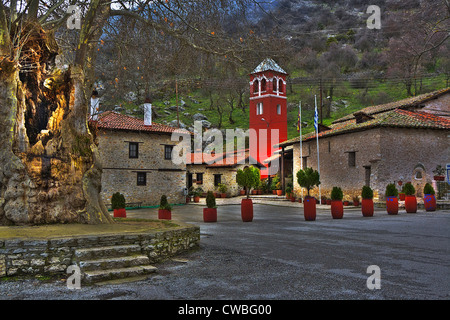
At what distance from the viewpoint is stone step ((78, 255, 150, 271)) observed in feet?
20.3

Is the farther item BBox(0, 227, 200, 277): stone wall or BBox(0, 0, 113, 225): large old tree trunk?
BBox(0, 0, 113, 225): large old tree trunk

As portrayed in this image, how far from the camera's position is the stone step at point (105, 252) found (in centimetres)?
637

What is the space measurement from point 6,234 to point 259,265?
471 cm

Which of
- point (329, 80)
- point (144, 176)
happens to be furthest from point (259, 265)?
point (329, 80)

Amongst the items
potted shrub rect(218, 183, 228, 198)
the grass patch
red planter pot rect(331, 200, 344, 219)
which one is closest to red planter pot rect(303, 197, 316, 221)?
red planter pot rect(331, 200, 344, 219)

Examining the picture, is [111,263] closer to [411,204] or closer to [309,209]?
[309,209]

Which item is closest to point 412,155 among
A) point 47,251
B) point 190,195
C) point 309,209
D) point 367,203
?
point 367,203

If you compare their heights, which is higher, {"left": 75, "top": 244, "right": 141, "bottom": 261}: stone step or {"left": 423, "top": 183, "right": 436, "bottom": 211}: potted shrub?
{"left": 423, "top": 183, "right": 436, "bottom": 211}: potted shrub

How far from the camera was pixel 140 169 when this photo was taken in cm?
2909

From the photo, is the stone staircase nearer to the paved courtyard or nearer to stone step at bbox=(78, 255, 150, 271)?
stone step at bbox=(78, 255, 150, 271)

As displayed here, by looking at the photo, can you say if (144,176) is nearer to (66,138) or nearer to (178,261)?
(66,138)

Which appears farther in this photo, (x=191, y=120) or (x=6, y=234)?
(x=191, y=120)

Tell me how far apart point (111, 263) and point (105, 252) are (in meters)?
0.31

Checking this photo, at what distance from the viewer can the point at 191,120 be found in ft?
220
